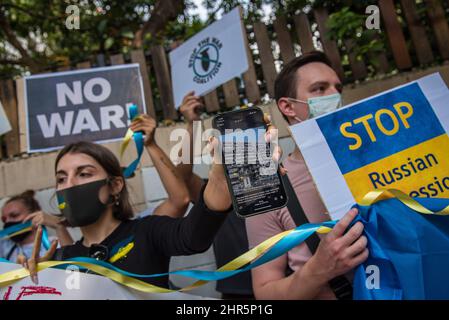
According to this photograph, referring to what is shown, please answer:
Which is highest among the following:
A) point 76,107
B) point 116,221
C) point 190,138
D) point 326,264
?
point 76,107

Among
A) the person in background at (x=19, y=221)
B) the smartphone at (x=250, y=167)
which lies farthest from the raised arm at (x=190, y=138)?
the smartphone at (x=250, y=167)

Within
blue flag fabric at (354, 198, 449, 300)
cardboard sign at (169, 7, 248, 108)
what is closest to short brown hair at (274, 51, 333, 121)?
blue flag fabric at (354, 198, 449, 300)

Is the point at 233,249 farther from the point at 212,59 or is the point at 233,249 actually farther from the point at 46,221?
Answer: the point at 212,59

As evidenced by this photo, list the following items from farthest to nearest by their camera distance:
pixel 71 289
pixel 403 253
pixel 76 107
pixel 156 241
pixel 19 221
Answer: pixel 76 107 < pixel 19 221 < pixel 156 241 < pixel 71 289 < pixel 403 253

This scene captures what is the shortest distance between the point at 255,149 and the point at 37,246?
0.92 metres

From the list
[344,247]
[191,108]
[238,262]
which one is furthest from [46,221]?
[344,247]

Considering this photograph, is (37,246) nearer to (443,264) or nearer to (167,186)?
(167,186)

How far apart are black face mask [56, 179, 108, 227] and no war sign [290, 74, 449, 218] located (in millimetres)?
989

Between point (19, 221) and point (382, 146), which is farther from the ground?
point (19, 221)

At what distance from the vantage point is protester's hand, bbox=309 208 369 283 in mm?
1202

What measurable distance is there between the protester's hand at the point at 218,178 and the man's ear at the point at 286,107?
0.65 meters

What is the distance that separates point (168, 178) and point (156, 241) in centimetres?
63

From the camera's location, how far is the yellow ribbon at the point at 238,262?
1176 mm

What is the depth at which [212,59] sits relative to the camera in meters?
2.96
